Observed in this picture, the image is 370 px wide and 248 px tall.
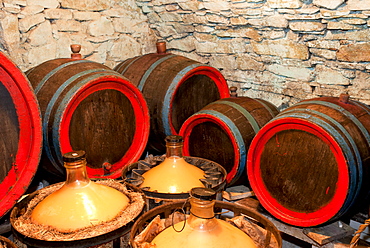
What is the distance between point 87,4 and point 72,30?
360 millimetres

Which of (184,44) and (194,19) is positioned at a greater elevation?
(194,19)

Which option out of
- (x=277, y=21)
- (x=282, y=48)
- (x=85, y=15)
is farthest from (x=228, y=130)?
(x=85, y=15)

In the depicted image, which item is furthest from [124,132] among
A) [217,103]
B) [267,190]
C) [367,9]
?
[367,9]

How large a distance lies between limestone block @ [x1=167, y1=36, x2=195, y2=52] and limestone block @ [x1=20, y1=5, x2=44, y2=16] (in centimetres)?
164

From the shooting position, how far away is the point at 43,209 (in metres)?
1.58

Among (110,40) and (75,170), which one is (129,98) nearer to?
(75,170)

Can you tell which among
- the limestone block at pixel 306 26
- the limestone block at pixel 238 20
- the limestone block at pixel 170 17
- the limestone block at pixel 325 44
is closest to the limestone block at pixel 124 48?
the limestone block at pixel 170 17

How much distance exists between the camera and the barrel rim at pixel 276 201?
7.32 feet

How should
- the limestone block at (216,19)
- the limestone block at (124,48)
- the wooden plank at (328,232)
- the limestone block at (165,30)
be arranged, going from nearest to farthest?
the wooden plank at (328,232) → the limestone block at (216,19) → the limestone block at (124,48) → the limestone block at (165,30)

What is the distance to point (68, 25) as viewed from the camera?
12.8 ft

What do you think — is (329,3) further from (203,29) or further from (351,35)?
(203,29)

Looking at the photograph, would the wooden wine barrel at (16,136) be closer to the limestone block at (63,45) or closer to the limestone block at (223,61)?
the limestone block at (63,45)

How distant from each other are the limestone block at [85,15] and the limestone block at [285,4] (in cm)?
197

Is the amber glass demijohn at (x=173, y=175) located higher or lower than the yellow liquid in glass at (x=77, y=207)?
lower
